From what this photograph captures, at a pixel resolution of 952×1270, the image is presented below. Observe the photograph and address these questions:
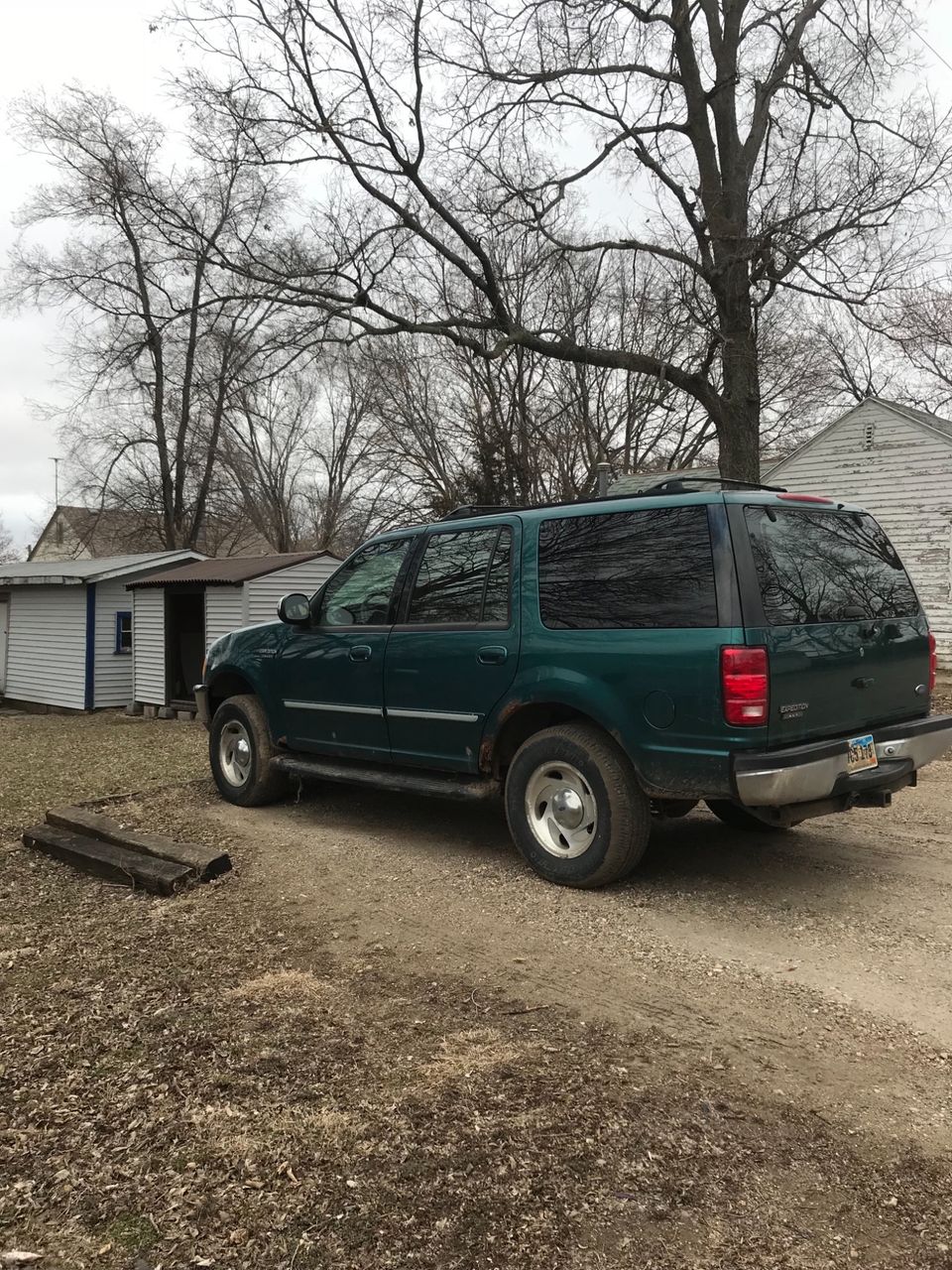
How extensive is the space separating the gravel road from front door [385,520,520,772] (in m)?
0.71

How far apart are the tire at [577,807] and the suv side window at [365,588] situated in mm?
1482

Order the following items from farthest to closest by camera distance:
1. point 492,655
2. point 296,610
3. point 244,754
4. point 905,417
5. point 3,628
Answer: point 3,628, point 905,417, point 244,754, point 296,610, point 492,655

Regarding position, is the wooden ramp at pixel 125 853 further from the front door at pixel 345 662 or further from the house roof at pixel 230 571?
the house roof at pixel 230 571

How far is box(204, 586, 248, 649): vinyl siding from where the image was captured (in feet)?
48.4

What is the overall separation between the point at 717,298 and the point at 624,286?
35.8 feet

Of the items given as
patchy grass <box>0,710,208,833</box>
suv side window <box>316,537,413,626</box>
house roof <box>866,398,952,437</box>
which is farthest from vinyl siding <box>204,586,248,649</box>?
house roof <box>866,398,952,437</box>

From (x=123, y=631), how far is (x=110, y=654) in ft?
1.65

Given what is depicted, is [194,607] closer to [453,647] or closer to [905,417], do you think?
[453,647]

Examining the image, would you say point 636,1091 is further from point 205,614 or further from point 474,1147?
point 205,614

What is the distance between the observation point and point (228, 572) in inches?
608

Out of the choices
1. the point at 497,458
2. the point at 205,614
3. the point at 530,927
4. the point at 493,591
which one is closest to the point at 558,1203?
the point at 530,927

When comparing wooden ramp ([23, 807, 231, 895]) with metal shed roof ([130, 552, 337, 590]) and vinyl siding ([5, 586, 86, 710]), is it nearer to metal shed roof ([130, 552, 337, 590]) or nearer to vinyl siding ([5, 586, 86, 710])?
metal shed roof ([130, 552, 337, 590])

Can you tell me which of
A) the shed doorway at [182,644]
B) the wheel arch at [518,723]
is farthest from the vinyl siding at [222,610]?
the wheel arch at [518,723]

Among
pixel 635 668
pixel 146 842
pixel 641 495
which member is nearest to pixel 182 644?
pixel 146 842
